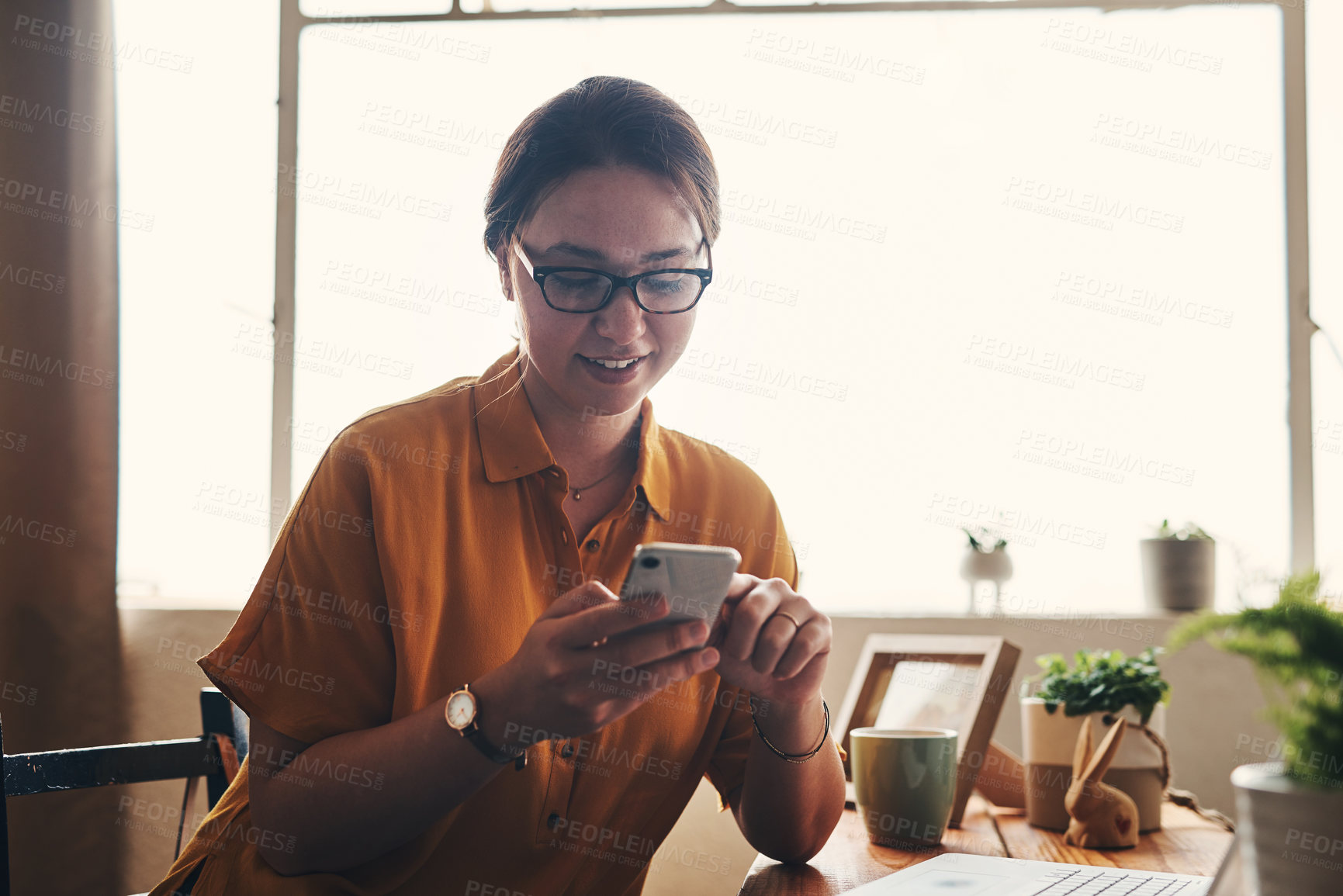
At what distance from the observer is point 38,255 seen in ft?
7.76

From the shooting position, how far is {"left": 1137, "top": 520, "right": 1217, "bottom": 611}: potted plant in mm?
2199

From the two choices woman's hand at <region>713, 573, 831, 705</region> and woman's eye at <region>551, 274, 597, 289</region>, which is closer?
woman's hand at <region>713, 573, 831, 705</region>

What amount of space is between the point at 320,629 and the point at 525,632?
228mm

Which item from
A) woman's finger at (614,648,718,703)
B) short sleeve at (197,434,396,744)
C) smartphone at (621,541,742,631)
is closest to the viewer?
smartphone at (621,541,742,631)

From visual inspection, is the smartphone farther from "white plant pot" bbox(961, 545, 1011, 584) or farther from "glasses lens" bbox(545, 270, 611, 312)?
"white plant pot" bbox(961, 545, 1011, 584)

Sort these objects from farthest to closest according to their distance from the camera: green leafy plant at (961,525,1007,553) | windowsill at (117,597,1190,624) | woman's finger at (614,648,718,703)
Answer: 1. green leafy plant at (961,525,1007,553)
2. windowsill at (117,597,1190,624)
3. woman's finger at (614,648,718,703)

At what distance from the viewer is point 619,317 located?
1032mm

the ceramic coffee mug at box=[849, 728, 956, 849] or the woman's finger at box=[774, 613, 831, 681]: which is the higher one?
the woman's finger at box=[774, 613, 831, 681]

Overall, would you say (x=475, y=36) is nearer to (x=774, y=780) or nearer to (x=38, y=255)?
(x=38, y=255)

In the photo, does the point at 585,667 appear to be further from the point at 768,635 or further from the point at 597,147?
the point at 597,147

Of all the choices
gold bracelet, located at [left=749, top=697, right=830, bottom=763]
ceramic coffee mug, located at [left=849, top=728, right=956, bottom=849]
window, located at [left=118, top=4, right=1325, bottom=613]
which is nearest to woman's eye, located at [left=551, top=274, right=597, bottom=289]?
gold bracelet, located at [left=749, top=697, right=830, bottom=763]

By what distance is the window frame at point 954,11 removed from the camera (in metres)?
2.37

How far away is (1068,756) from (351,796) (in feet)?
3.07

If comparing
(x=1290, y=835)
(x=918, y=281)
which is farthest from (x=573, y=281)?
(x=918, y=281)
